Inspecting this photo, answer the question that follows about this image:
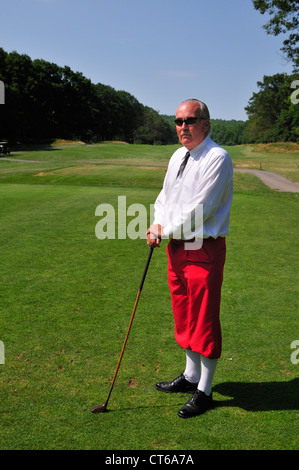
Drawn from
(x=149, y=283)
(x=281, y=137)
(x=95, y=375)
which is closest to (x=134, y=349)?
(x=95, y=375)

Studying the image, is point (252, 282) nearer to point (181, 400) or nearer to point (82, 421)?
point (181, 400)

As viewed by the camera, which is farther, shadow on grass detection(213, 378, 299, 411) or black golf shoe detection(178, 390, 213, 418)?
shadow on grass detection(213, 378, 299, 411)

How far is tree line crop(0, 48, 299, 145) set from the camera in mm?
64375

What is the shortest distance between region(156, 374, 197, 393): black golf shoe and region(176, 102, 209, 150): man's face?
1.96 m

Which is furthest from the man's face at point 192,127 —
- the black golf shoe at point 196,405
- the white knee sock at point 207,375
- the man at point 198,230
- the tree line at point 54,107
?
the tree line at point 54,107

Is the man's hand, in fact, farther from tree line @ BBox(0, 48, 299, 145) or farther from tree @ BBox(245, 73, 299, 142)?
tree @ BBox(245, 73, 299, 142)

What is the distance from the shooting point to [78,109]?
291 feet

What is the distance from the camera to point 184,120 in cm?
328

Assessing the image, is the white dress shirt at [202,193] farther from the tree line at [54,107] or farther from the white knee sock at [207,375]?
the tree line at [54,107]

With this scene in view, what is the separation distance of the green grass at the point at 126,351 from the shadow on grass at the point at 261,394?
0.01 m

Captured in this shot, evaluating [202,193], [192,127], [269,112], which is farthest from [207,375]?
[269,112]

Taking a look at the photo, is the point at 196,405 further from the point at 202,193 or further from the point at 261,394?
the point at 202,193

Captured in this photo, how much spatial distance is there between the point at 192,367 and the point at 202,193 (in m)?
1.54

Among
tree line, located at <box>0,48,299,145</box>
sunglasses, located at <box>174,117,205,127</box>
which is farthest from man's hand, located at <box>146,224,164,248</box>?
tree line, located at <box>0,48,299,145</box>
